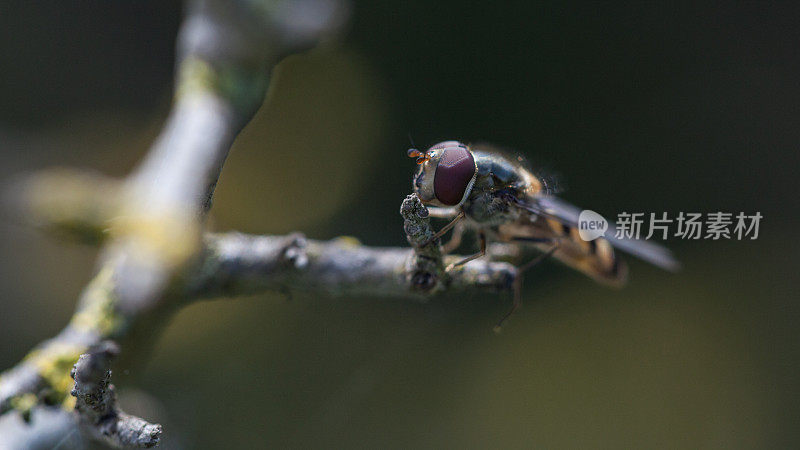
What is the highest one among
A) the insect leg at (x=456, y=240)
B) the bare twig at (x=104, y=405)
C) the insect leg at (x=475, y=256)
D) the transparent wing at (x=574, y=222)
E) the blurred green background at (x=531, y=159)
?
the blurred green background at (x=531, y=159)

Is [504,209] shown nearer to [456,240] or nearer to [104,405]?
[456,240]

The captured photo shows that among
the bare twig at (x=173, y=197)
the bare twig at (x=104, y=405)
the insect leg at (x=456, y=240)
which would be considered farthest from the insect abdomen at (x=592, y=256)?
the bare twig at (x=104, y=405)

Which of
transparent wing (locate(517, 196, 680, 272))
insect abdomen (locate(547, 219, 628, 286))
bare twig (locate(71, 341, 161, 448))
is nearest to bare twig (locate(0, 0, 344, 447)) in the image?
bare twig (locate(71, 341, 161, 448))

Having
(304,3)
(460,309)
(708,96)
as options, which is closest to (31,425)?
(304,3)

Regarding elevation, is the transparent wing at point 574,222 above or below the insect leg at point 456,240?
above

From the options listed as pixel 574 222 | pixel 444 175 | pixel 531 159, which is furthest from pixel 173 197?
pixel 531 159

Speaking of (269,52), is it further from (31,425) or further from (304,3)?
(31,425)

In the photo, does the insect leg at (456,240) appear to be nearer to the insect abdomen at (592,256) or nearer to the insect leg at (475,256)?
the insect leg at (475,256)
